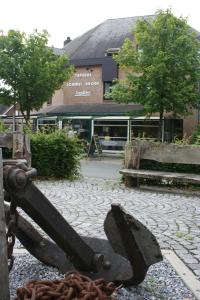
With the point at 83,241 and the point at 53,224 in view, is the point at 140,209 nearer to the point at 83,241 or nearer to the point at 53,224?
the point at 83,241

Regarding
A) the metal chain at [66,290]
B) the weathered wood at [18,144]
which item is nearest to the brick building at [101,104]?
the weathered wood at [18,144]

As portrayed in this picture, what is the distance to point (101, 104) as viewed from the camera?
37500 millimetres

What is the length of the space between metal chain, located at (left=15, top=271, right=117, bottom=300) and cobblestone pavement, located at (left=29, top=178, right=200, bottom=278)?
1953 mm

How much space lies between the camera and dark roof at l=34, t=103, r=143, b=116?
3412cm

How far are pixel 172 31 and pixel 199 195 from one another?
18.8 meters

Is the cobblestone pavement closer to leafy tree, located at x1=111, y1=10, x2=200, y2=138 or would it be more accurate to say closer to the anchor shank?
the anchor shank

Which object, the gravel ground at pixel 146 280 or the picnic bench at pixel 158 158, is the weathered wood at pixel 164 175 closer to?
the picnic bench at pixel 158 158

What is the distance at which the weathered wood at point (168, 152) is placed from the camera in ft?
35.6

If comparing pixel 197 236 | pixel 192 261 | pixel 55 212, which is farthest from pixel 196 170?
pixel 55 212

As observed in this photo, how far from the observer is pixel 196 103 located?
29.0 m

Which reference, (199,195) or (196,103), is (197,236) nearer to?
(199,195)

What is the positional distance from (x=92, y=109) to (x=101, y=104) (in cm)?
186

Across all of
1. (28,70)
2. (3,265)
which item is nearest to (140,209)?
(3,265)

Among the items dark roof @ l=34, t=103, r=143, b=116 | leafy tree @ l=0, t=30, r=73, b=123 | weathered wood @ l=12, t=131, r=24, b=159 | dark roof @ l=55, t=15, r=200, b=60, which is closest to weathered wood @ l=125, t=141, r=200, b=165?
weathered wood @ l=12, t=131, r=24, b=159
